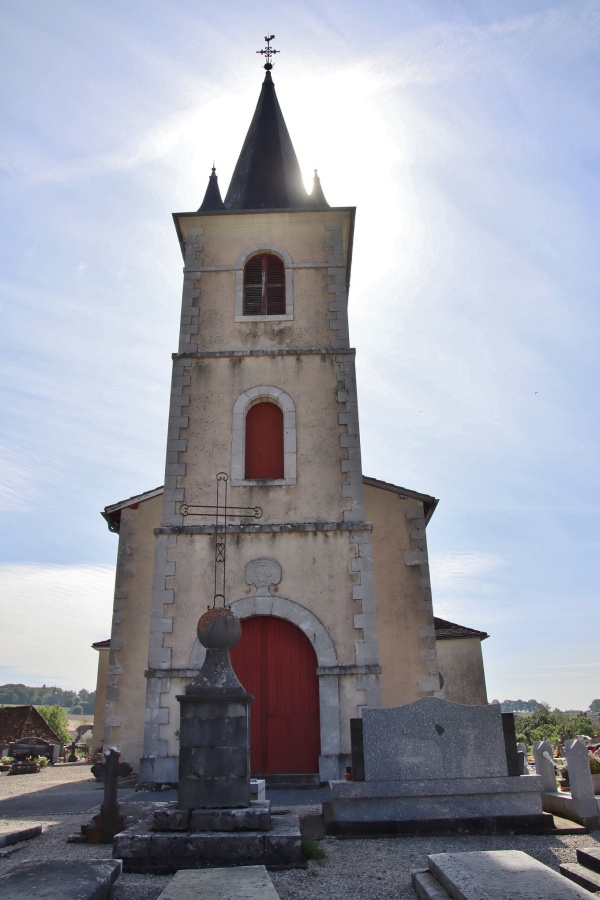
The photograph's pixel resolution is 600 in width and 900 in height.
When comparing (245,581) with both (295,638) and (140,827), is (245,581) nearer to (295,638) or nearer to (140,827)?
(295,638)

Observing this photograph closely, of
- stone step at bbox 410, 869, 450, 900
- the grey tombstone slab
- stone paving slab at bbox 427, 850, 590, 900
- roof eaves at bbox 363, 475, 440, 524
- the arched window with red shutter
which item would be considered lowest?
stone step at bbox 410, 869, 450, 900

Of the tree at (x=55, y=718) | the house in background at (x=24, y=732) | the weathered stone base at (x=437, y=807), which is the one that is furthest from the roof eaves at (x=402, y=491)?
the tree at (x=55, y=718)

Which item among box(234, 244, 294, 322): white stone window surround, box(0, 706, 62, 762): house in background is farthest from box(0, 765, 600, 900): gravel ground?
box(0, 706, 62, 762): house in background

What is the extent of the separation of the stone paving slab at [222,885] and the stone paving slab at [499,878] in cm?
103

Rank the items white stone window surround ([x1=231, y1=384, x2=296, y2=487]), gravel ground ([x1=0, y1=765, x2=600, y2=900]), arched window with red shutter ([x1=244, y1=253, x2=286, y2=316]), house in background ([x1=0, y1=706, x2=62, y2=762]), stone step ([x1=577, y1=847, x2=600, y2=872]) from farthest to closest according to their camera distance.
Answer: house in background ([x1=0, y1=706, x2=62, y2=762]), arched window with red shutter ([x1=244, y1=253, x2=286, y2=316]), white stone window surround ([x1=231, y1=384, x2=296, y2=487]), gravel ground ([x1=0, y1=765, x2=600, y2=900]), stone step ([x1=577, y1=847, x2=600, y2=872])

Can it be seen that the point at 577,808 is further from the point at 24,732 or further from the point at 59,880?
the point at 24,732

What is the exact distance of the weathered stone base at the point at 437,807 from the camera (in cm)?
629

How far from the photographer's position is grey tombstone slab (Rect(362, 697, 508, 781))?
260 inches

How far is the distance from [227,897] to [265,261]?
11587 millimetres

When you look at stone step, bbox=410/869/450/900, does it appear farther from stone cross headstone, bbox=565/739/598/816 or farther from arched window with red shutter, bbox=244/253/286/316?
arched window with red shutter, bbox=244/253/286/316

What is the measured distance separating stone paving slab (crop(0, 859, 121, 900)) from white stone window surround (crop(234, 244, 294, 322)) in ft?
32.1

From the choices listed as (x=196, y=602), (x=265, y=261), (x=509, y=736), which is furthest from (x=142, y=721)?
(x=265, y=261)

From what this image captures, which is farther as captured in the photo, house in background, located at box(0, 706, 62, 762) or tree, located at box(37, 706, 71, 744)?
tree, located at box(37, 706, 71, 744)

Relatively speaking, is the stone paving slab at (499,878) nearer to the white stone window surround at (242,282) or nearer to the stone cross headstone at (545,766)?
the stone cross headstone at (545,766)
